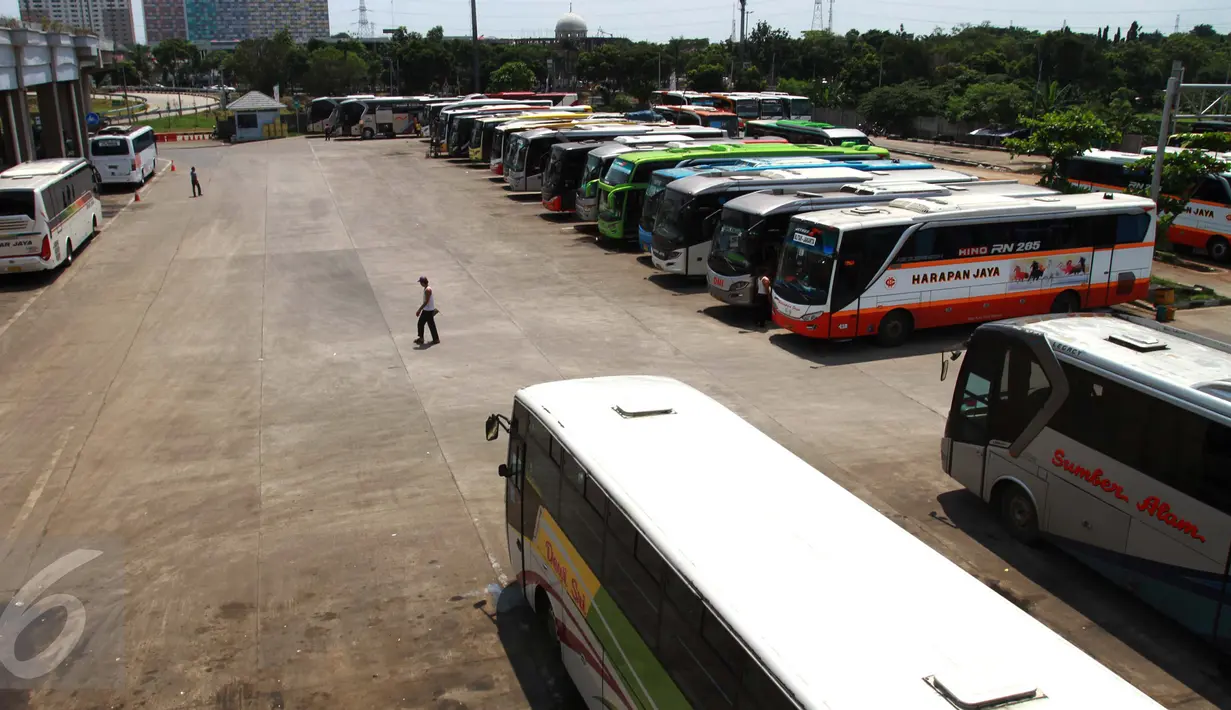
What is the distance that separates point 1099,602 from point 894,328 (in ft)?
29.9

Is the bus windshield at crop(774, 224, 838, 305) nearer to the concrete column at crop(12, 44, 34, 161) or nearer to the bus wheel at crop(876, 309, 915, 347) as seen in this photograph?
the bus wheel at crop(876, 309, 915, 347)

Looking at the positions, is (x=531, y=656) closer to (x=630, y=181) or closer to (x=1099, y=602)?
(x=1099, y=602)

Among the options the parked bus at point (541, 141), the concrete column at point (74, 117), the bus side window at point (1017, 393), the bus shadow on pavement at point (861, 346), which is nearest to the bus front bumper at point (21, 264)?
the bus shadow on pavement at point (861, 346)

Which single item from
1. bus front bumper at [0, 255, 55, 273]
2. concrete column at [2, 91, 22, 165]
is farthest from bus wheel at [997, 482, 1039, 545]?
concrete column at [2, 91, 22, 165]

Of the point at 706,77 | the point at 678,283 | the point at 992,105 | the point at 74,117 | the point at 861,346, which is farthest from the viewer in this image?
the point at 706,77

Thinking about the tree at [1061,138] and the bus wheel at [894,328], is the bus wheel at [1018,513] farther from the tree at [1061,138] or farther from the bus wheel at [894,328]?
the tree at [1061,138]

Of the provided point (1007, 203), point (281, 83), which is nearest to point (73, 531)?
point (1007, 203)

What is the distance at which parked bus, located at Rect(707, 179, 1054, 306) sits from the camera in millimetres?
19234

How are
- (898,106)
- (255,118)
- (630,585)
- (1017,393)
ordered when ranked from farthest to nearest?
(255,118), (898,106), (1017,393), (630,585)

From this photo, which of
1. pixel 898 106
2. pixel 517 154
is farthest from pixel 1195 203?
pixel 898 106

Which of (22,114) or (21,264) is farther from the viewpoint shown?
(22,114)

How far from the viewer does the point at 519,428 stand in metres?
8.51

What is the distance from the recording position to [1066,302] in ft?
62.1

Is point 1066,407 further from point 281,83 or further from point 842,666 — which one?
point 281,83
